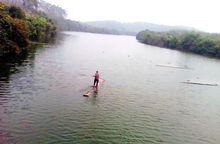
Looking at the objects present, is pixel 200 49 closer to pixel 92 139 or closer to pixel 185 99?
pixel 185 99

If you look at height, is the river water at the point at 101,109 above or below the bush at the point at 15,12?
below

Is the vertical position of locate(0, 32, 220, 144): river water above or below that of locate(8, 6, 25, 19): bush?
below

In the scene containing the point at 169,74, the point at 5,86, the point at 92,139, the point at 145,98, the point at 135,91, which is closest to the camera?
the point at 92,139

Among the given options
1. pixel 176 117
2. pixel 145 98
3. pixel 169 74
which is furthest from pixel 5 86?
pixel 169 74

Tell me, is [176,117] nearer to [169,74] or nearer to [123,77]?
[123,77]

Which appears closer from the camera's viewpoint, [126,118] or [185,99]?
[126,118]

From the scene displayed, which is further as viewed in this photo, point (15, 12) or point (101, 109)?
point (15, 12)

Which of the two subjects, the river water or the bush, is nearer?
the river water

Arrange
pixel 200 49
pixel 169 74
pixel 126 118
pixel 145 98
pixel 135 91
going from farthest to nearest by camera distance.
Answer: pixel 200 49
pixel 169 74
pixel 135 91
pixel 145 98
pixel 126 118

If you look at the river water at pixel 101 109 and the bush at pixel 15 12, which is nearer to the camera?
the river water at pixel 101 109
